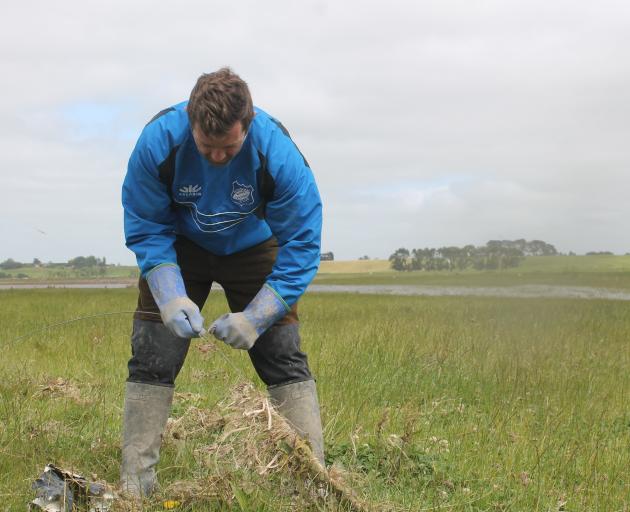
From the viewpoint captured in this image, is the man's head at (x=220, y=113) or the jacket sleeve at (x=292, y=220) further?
the jacket sleeve at (x=292, y=220)

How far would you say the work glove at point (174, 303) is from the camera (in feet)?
10.6

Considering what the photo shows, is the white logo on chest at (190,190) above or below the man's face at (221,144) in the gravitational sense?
below

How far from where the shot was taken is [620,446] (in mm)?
4824

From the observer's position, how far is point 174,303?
10.8ft

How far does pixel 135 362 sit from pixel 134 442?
1.23 ft

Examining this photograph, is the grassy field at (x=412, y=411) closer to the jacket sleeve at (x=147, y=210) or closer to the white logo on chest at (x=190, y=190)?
the jacket sleeve at (x=147, y=210)

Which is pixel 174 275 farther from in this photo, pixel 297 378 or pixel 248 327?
pixel 297 378

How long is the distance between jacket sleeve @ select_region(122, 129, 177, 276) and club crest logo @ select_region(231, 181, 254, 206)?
312mm

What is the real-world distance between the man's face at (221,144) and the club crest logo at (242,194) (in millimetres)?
157

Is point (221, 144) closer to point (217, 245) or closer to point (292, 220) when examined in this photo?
point (292, 220)

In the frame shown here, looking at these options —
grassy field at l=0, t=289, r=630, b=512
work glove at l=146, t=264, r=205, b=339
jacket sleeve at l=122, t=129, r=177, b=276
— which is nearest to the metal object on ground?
grassy field at l=0, t=289, r=630, b=512

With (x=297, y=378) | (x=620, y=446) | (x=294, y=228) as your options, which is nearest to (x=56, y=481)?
(x=297, y=378)

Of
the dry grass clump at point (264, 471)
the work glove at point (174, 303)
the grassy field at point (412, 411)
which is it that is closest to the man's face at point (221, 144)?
the work glove at point (174, 303)

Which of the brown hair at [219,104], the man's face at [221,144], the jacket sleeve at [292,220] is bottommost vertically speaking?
the jacket sleeve at [292,220]
